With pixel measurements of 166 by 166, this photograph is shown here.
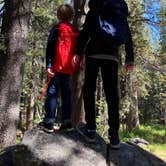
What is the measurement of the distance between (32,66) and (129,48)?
11.2 metres

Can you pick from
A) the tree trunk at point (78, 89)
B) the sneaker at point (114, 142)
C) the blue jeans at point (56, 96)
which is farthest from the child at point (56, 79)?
the tree trunk at point (78, 89)

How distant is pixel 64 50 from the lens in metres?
6.53

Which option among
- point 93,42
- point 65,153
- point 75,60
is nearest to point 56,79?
point 75,60

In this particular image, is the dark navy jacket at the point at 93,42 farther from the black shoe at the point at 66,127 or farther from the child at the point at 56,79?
the black shoe at the point at 66,127

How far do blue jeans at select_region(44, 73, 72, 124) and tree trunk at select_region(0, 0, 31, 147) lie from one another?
220cm

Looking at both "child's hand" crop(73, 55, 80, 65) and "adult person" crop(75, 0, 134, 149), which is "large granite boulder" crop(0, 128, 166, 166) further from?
"child's hand" crop(73, 55, 80, 65)

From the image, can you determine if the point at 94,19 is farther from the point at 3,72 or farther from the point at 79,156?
the point at 3,72

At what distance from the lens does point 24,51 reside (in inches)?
352

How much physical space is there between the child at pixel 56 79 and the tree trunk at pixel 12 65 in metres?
2.15

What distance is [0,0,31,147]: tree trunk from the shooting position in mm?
8672

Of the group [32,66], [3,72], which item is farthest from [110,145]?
[32,66]

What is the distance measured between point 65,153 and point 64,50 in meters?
1.50

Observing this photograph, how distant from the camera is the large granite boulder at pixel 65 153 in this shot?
6.02 m

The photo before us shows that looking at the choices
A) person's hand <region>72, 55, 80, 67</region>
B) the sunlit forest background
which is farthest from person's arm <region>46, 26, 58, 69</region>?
the sunlit forest background
